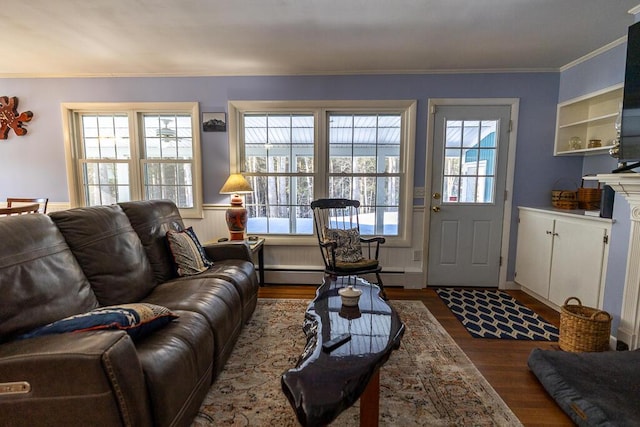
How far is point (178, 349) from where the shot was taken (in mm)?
1272

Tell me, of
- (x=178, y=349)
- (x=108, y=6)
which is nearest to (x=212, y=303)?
(x=178, y=349)

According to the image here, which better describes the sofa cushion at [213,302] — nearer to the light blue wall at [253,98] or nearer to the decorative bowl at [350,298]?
the decorative bowl at [350,298]

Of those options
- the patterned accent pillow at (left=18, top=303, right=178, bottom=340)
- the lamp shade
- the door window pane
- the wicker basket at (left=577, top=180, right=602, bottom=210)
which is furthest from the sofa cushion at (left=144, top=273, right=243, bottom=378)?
the wicker basket at (left=577, top=180, right=602, bottom=210)

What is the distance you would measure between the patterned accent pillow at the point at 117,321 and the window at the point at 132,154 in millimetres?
2260

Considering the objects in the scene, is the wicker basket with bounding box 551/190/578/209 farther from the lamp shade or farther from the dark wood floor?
the lamp shade

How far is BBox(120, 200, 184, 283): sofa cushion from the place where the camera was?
2111mm

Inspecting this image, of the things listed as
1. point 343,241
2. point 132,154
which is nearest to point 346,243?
point 343,241

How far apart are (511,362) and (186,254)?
2.42 metres

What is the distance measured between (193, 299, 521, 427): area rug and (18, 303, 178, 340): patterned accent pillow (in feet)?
1.88

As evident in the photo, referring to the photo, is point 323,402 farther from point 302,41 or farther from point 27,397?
point 302,41

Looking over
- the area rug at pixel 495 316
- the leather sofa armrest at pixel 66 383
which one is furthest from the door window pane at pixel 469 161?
the leather sofa armrest at pixel 66 383

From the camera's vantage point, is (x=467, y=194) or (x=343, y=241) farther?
(x=467, y=194)

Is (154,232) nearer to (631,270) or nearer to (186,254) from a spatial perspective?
(186,254)

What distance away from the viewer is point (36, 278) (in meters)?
1.24
